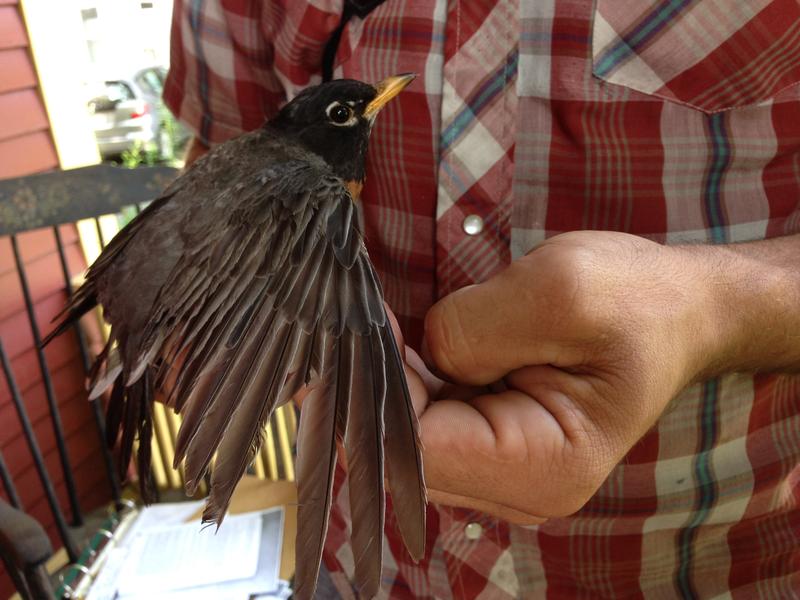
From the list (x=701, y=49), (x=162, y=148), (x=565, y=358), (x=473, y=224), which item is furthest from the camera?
(x=162, y=148)

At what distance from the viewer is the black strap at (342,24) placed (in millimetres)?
967

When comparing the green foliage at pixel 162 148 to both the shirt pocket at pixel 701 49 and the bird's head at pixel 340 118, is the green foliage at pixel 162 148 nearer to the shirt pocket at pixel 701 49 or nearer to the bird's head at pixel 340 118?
the bird's head at pixel 340 118

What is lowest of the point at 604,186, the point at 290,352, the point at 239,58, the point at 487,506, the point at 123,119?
the point at 487,506

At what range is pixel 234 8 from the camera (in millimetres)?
1178

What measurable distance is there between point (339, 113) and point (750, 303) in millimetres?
703

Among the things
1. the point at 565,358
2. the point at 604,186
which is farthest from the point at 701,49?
the point at 565,358

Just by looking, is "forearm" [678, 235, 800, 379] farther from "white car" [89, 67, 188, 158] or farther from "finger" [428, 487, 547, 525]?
"white car" [89, 67, 188, 158]

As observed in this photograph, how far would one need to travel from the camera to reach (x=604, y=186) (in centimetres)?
90

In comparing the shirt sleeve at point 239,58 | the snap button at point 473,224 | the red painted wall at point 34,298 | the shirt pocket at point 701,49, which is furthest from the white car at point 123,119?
the shirt pocket at point 701,49

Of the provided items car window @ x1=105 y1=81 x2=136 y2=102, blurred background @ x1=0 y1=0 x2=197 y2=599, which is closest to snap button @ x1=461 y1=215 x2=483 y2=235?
blurred background @ x1=0 y1=0 x2=197 y2=599

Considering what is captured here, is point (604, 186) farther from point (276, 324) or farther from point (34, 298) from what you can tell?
point (34, 298)

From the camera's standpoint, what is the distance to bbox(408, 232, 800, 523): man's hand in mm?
703

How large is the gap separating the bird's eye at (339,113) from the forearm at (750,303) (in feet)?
1.92

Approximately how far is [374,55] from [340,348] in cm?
49
